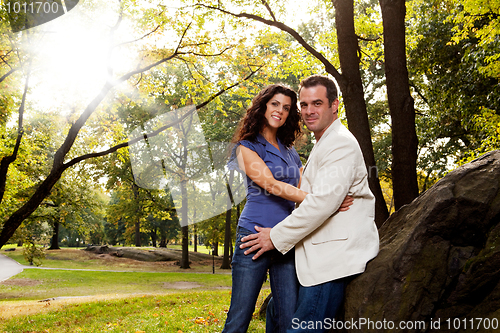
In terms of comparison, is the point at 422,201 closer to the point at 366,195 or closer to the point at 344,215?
the point at 366,195

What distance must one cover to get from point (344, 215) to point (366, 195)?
23 centimetres

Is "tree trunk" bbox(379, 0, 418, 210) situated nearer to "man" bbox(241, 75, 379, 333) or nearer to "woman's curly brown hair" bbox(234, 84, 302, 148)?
"woman's curly brown hair" bbox(234, 84, 302, 148)

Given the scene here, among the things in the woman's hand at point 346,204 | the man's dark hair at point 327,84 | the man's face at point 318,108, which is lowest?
the woman's hand at point 346,204

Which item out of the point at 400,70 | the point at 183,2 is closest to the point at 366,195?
the point at 400,70

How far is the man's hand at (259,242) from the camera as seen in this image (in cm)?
262

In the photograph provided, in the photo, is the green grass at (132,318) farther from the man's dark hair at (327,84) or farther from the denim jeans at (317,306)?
the man's dark hair at (327,84)

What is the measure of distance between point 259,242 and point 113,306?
8.95 m

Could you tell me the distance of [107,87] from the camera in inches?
424

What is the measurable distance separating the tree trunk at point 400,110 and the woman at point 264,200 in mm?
3432

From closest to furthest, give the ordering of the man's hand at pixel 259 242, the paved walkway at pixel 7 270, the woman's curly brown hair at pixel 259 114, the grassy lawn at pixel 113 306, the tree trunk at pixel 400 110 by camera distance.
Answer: the man's hand at pixel 259 242, the woman's curly brown hair at pixel 259 114, the tree trunk at pixel 400 110, the grassy lawn at pixel 113 306, the paved walkway at pixel 7 270

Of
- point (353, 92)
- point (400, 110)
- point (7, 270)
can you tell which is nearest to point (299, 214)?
point (400, 110)

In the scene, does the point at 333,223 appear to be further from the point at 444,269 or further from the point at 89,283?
the point at 89,283

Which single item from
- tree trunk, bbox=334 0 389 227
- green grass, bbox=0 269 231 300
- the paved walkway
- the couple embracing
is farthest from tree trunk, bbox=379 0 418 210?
the paved walkway

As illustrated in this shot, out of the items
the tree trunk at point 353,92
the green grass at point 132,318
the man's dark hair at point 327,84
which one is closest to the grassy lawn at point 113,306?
the green grass at point 132,318
